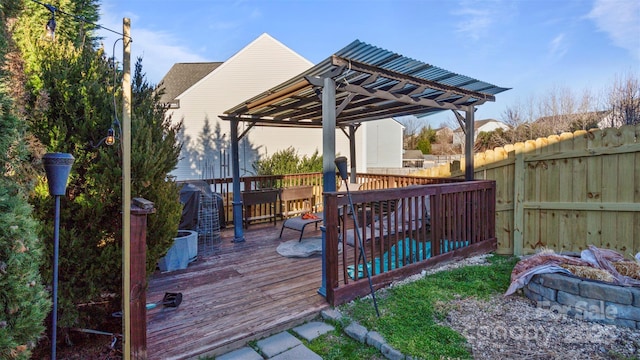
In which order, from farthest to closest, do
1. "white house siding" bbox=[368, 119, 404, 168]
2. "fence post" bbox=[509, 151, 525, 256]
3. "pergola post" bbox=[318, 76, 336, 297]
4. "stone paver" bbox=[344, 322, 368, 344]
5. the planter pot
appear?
"white house siding" bbox=[368, 119, 404, 168], "fence post" bbox=[509, 151, 525, 256], the planter pot, "pergola post" bbox=[318, 76, 336, 297], "stone paver" bbox=[344, 322, 368, 344]

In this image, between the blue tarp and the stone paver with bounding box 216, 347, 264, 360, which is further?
the blue tarp

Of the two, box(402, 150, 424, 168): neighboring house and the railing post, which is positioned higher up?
box(402, 150, 424, 168): neighboring house

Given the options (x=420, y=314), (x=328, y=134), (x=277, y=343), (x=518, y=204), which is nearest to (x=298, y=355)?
(x=277, y=343)

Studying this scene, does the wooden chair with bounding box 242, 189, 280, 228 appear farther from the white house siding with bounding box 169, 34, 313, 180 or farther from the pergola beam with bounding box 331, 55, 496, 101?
the white house siding with bounding box 169, 34, 313, 180

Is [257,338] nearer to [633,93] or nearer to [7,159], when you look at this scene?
[7,159]

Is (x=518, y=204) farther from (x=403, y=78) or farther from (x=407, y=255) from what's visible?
(x=403, y=78)

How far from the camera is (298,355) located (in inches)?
93.1

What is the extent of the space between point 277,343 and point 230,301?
0.83 m

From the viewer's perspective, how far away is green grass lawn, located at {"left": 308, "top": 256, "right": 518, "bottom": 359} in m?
2.38

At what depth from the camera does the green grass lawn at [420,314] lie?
93.7 inches

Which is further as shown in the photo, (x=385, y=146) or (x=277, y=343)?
(x=385, y=146)

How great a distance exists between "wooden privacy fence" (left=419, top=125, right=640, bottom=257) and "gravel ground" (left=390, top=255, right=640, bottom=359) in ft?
6.09

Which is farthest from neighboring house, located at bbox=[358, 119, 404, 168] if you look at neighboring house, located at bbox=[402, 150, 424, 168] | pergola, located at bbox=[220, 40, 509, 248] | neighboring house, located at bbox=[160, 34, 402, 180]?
pergola, located at bbox=[220, 40, 509, 248]

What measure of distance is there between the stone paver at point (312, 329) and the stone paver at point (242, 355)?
1.43 ft
